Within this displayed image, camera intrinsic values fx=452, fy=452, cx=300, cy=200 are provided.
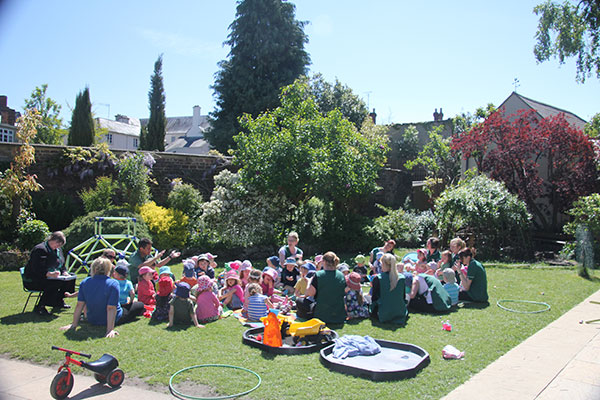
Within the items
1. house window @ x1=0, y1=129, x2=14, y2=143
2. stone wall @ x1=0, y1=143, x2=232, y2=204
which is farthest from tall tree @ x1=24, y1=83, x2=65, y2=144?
stone wall @ x1=0, y1=143, x2=232, y2=204

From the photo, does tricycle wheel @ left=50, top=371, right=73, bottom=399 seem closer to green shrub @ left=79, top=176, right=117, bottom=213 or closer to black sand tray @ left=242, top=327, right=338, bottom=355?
black sand tray @ left=242, top=327, right=338, bottom=355

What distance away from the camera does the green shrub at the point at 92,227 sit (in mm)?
11828

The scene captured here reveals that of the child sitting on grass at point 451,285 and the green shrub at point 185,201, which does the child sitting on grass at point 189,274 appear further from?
the green shrub at point 185,201

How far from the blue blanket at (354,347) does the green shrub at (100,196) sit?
33.5 feet

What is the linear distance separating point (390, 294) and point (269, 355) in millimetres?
2428

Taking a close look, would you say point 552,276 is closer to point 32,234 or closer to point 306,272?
point 306,272

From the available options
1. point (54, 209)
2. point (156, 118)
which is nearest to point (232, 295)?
point (54, 209)

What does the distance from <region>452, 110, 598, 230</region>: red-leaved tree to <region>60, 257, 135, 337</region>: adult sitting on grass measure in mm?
14844

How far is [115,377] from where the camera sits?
4707 millimetres

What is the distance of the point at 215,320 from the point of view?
7410mm

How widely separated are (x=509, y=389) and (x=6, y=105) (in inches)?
1548

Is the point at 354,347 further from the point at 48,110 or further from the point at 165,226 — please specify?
the point at 48,110

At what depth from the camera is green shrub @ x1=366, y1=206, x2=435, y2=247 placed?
16.1m

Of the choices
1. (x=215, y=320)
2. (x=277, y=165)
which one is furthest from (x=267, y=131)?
(x=215, y=320)
